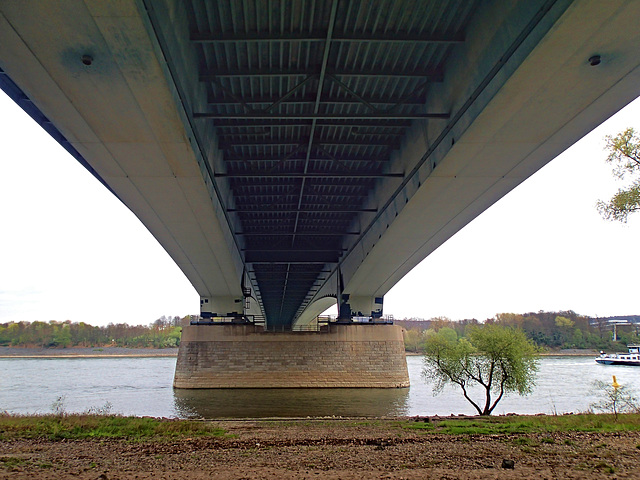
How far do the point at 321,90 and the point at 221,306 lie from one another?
27.1 metres

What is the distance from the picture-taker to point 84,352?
340ft

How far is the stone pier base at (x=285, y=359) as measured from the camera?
33344mm

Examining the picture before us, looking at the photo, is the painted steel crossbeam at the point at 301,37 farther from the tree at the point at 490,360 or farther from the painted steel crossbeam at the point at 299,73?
the tree at the point at 490,360

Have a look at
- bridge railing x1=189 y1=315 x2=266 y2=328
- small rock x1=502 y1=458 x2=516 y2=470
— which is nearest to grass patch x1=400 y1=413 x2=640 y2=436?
small rock x1=502 y1=458 x2=516 y2=470

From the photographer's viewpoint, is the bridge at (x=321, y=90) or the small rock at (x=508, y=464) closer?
the small rock at (x=508, y=464)

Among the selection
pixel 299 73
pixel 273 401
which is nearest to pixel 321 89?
pixel 299 73

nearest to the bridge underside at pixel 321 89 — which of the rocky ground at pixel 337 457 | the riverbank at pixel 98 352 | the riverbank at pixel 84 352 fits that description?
the rocky ground at pixel 337 457

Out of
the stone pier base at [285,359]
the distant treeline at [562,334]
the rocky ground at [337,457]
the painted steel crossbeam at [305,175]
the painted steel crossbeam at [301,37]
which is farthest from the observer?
the distant treeline at [562,334]

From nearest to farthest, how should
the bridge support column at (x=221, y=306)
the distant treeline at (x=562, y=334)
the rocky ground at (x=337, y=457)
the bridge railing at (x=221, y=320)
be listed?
the rocky ground at (x=337, y=457) < the bridge railing at (x=221, y=320) < the bridge support column at (x=221, y=306) < the distant treeline at (x=562, y=334)

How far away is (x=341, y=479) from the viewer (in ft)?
19.9

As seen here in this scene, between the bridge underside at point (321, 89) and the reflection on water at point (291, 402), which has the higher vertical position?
the bridge underside at point (321, 89)

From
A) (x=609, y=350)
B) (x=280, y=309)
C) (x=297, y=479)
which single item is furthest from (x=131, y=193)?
(x=609, y=350)

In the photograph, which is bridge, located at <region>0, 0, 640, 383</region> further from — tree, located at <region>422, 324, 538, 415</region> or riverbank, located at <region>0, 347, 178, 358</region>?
riverbank, located at <region>0, 347, 178, 358</region>

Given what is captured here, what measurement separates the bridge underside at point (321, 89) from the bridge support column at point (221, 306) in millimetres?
16697
